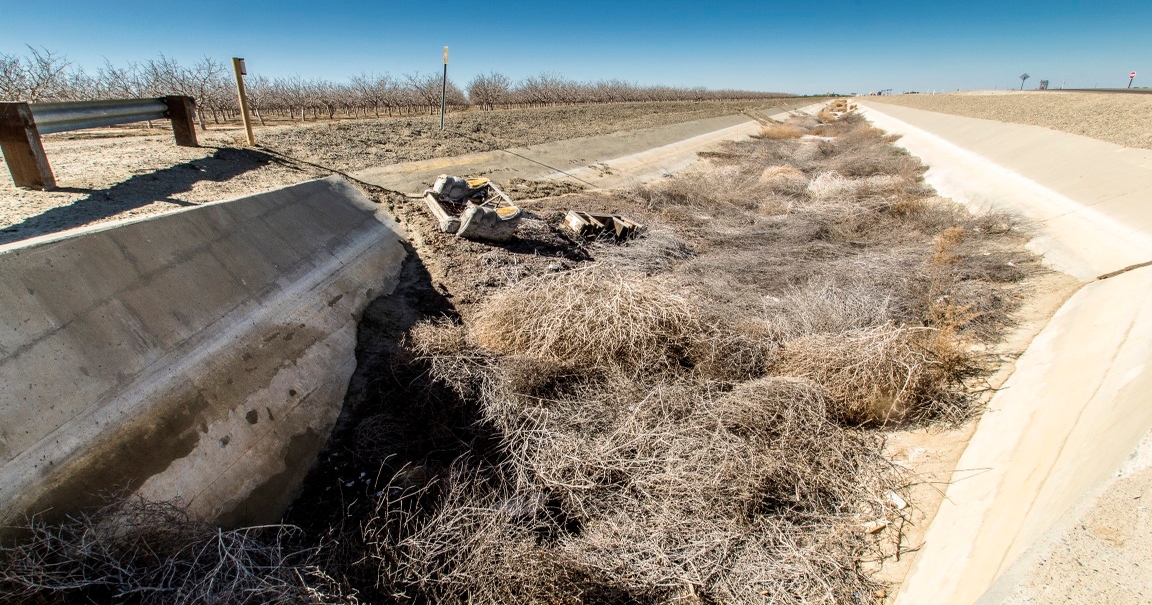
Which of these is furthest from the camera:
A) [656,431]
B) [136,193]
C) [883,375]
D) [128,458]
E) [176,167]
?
[176,167]

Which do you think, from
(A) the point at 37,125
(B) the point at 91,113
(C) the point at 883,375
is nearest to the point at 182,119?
(B) the point at 91,113

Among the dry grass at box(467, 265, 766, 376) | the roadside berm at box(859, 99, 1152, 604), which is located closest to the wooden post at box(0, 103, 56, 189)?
the dry grass at box(467, 265, 766, 376)

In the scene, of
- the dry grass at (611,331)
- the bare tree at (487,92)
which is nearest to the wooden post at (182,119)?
Result: the dry grass at (611,331)

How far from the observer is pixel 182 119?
8.53 meters

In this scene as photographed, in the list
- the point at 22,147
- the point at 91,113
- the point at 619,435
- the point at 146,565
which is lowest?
the point at 619,435

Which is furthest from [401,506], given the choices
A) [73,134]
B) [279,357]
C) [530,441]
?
[73,134]

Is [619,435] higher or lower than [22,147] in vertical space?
lower

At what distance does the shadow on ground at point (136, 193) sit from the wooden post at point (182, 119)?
475 mm

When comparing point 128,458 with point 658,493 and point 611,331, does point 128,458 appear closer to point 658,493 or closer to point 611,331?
point 658,493

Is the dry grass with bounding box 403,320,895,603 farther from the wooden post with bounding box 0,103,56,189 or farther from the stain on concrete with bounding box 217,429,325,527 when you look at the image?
the wooden post with bounding box 0,103,56,189

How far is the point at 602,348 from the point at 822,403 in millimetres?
2032

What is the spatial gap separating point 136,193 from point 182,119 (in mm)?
3271

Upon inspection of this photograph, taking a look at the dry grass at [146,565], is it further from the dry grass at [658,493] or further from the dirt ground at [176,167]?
the dirt ground at [176,167]

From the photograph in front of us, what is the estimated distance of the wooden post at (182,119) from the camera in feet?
27.7
